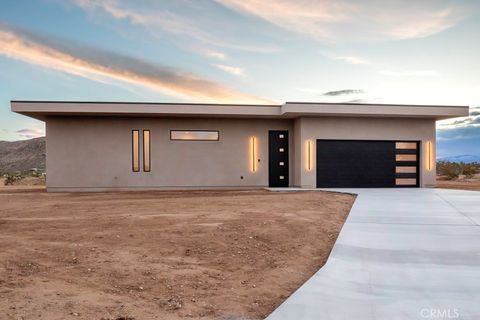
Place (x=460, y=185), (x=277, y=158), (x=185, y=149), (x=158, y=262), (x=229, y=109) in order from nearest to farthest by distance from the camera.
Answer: (x=158, y=262)
(x=229, y=109)
(x=185, y=149)
(x=277, y=158)
(x=460, y=185)

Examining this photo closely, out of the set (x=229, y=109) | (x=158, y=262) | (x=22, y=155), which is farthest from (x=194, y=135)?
(x=22, y=155)

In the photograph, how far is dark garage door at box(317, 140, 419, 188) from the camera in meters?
17.5

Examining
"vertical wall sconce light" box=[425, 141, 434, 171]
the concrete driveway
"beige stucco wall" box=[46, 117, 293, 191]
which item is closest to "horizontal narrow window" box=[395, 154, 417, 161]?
"vertical wall sconce light" box=[425, 141, 434, 171]

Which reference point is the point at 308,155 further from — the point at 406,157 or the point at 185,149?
the point at 185,149

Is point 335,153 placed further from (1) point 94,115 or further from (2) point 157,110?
(1) point 94,115

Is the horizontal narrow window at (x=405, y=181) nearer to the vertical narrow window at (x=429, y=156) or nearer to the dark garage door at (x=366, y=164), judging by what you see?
the dark garage door at (x=366, y=164)

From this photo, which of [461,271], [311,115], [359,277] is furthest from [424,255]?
[311,115]

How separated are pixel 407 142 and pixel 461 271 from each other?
14.4 metres

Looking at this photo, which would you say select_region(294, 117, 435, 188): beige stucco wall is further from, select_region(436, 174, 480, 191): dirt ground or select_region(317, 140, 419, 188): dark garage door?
select_region(436, 174, 480, 191): dirt ground

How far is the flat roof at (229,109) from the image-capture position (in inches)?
619

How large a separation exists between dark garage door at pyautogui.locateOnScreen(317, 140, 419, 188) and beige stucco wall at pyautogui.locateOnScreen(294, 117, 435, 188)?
1.07ft

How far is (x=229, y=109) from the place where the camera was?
53.9 feet

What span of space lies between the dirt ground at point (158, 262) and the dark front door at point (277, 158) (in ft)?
31.2

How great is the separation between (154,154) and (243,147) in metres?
4.17
